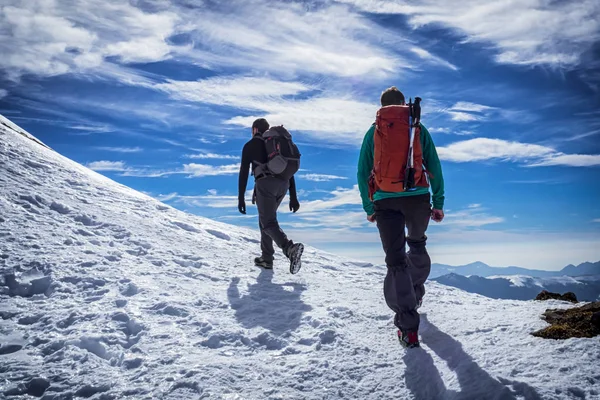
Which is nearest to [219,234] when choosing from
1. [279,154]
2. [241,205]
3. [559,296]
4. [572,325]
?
[241,205]

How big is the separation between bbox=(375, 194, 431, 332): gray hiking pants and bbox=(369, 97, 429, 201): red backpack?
231mm

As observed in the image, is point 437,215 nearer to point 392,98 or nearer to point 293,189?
point 392,98

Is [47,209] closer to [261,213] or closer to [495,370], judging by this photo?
[261,213]

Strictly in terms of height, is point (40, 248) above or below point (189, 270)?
above

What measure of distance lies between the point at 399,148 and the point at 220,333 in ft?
9.74

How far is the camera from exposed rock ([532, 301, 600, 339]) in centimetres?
382

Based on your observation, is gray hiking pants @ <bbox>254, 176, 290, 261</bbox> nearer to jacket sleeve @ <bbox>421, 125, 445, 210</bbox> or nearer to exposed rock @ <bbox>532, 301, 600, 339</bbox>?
jacket sleeve @ <bbox>421, 125, 445, 210</bbox>

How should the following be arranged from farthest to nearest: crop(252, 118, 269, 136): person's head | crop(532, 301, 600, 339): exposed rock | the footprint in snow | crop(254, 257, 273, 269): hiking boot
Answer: the footprint in snow < crop(254, 257, 273, 269): hiking boot < crop(252, 118, 269, 136): person's head < crop(532, 301, 600, 339): exposed rock

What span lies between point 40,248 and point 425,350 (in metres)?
5.85

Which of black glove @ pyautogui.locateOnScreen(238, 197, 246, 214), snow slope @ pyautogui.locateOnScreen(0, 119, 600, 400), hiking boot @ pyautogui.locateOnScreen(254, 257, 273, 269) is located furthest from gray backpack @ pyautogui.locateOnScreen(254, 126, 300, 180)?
snow slope @ pyautogui.locateOnScreen(0, 119, 600, 400)

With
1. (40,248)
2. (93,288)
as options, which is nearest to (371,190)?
(93,288)

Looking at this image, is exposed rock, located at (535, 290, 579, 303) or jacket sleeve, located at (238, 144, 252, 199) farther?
jacket sleeve, located at (238, 144, 252, 199)

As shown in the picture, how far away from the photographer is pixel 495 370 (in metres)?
3.33

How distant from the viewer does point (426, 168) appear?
4.53 meters
